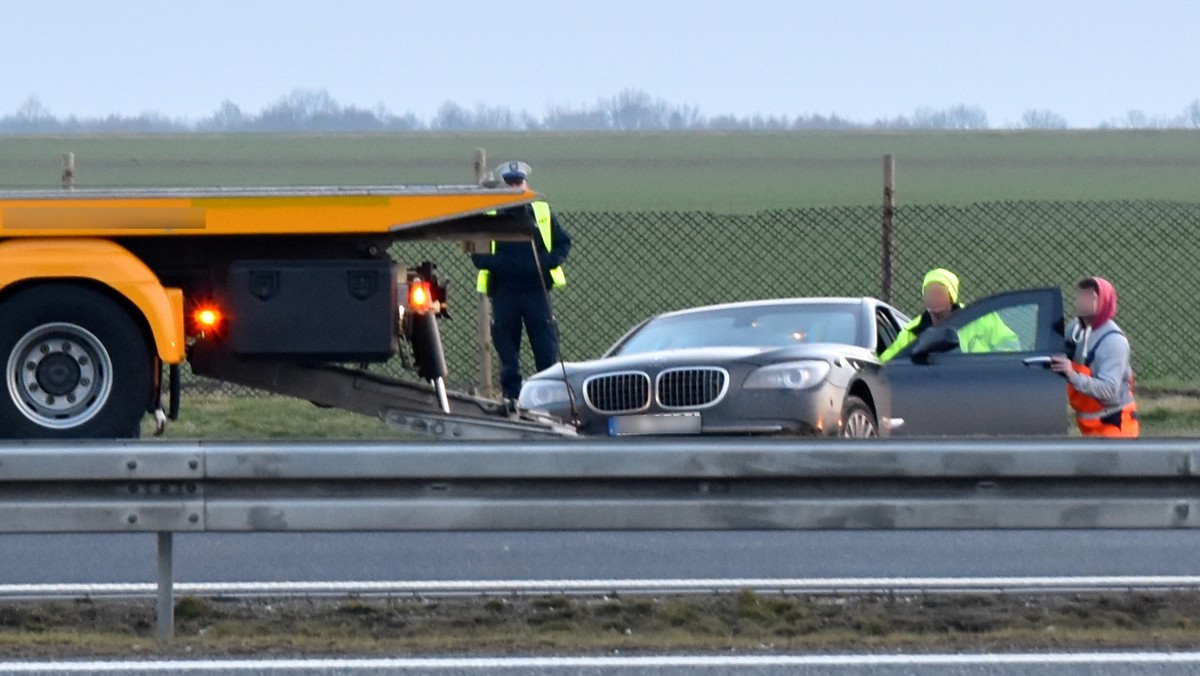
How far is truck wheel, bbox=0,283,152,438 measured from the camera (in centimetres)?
795

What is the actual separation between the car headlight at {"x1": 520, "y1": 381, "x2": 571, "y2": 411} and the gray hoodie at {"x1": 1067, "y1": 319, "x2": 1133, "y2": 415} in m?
2.88

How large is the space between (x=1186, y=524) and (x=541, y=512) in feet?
6.55

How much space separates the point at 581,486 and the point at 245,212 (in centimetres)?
243

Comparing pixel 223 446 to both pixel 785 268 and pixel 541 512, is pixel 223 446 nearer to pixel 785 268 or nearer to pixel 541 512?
pixel 541 512

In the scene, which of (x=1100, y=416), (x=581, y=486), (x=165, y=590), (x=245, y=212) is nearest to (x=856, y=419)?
(x=1100, y=416)

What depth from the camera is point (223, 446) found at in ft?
19.7

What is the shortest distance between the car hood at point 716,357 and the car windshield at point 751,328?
1.32 ft

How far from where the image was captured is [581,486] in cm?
602

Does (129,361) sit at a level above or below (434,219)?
below

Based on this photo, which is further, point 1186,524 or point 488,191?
point 488,191

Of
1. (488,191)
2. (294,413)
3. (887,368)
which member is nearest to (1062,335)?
(887,368)

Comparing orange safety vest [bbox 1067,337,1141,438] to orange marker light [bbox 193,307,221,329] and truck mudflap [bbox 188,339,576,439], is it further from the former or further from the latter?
orange marker light [bbox 193,307,221,329]

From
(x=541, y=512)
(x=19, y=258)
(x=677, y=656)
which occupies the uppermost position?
(x=19, y=258)

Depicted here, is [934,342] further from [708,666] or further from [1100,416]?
[708,666]
